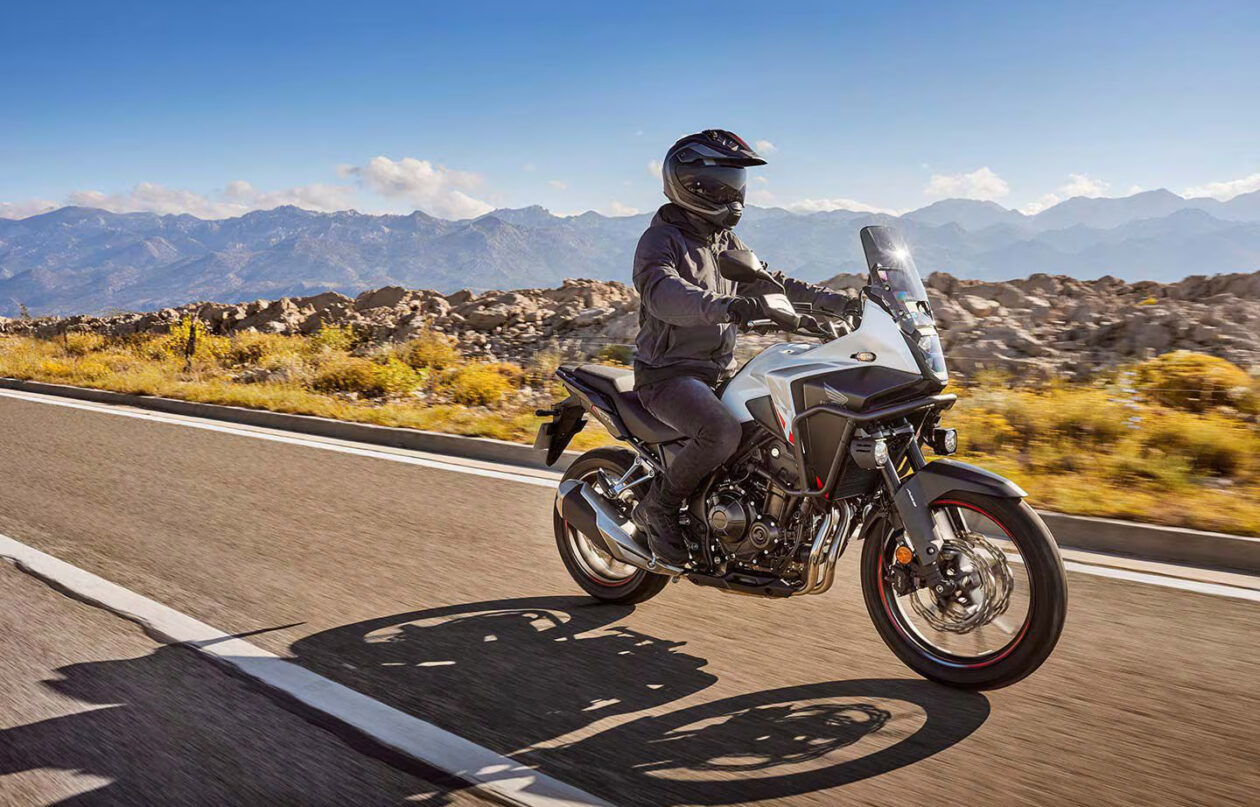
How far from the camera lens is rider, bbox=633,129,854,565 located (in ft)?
12.6

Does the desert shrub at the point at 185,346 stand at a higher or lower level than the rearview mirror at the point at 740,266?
lower

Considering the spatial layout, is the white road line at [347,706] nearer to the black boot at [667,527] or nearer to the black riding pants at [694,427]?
the black boot at [667,527]

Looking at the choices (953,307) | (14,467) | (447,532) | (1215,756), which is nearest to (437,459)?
(447,532)

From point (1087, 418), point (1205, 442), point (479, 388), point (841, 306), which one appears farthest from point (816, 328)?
point (479, 388)

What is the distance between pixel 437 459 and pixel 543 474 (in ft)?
4.41

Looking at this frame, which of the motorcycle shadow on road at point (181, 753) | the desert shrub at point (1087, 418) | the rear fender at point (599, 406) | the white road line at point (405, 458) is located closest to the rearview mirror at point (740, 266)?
the rear fender at point (599, 406)

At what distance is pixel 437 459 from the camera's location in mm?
8570

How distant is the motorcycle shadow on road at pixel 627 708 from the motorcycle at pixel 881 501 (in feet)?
0.96

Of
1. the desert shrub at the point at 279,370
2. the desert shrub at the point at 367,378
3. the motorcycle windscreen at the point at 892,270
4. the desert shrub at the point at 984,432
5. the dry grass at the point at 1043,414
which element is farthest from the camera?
the desert shrub at the point at 279,370

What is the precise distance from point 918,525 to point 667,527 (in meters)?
1.14

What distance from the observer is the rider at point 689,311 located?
384 cm

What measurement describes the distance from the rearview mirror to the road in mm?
1553

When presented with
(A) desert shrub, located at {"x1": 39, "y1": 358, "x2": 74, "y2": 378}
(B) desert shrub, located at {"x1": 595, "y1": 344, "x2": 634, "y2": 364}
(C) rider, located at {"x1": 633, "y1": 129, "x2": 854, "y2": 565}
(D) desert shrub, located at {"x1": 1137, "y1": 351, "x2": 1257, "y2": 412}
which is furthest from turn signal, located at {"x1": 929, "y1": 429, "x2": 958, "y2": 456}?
(A) desert shrub, located at {"x1": 39, "y1": 358, "x2": 74, "y2": 378}

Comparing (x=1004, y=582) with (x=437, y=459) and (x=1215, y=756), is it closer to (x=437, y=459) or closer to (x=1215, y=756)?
(x=1215, y=756)
